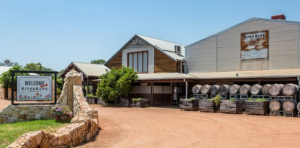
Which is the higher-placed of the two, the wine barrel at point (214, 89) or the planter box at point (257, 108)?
the wine barrel at point (214, 89)

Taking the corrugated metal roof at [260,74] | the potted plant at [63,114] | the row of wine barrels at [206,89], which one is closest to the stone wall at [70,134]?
the potted plant at [63,114]

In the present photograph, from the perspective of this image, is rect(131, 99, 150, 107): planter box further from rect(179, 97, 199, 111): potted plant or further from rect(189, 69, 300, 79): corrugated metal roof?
rect(189, 69, 300, 79): corrugated metal roof

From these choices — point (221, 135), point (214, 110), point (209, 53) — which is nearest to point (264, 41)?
point (209, 53)

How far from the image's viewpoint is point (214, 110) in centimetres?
1808

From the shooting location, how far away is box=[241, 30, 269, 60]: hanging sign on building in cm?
2012

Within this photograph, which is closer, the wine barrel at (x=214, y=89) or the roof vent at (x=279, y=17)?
the wine barrel at (x=214, y=89)

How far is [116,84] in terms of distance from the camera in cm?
2289

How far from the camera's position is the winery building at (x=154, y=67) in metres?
24.0

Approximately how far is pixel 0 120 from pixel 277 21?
18014 mm

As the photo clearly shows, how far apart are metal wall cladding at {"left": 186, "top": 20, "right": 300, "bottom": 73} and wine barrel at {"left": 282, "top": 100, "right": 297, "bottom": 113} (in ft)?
14.3

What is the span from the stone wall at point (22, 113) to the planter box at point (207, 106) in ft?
32.4

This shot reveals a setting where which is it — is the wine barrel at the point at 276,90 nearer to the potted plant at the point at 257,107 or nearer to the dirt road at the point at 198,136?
the potted plant at the point at 257,107

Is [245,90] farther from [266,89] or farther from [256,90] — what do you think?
[266,89]

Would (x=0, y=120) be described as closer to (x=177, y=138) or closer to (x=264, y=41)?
(x=177, y=138)
